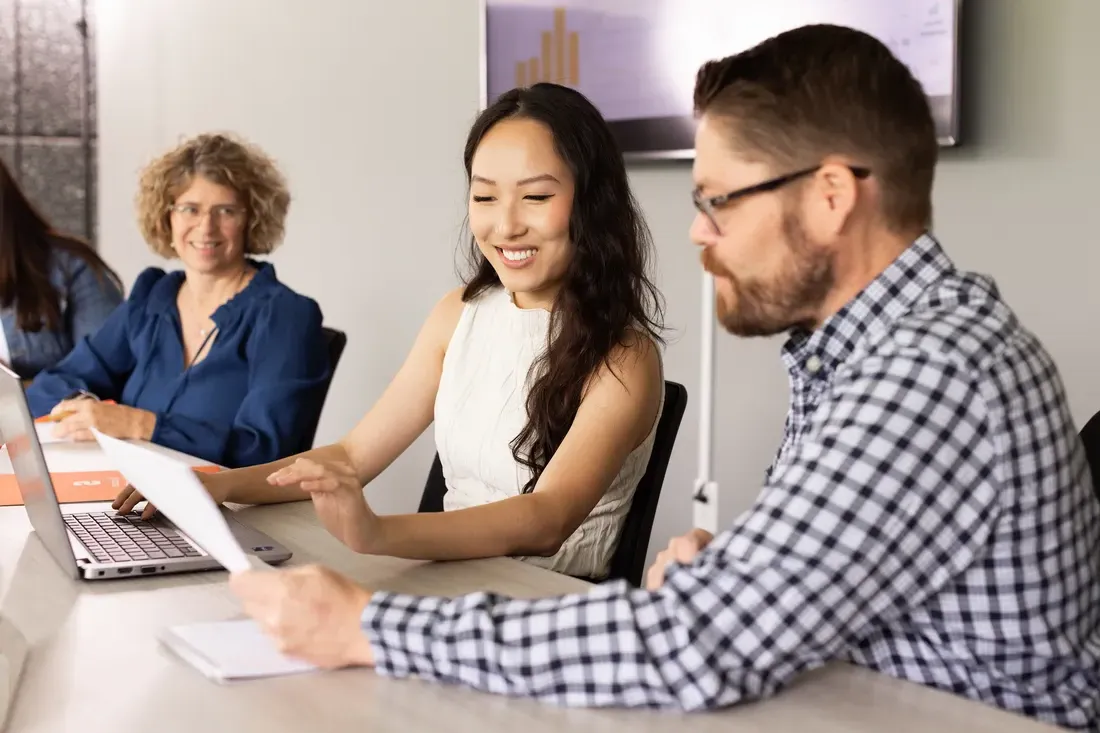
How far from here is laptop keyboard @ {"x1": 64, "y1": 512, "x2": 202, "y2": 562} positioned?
4.96 ft

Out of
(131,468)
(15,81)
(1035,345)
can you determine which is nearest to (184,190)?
(131,468)

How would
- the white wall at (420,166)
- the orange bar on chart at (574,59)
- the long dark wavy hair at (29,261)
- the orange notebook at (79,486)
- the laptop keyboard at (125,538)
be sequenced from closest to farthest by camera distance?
the laptop keyboard at (125,538) < the orange notebook at (79,486) < the white wall at (420,166) < the orange bar on chart at (574,59) < the long dark wavy hair at (29,261)

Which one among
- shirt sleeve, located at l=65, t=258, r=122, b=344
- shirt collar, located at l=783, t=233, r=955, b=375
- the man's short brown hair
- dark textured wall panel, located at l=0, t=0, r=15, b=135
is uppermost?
dark textured wall panel, located at l=0, t=0, r=15, b=135

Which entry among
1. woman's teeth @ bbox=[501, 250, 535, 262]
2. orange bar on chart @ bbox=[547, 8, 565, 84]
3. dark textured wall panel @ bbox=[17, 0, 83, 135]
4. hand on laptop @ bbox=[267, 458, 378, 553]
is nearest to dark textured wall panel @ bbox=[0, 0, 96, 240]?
dark textured wall panel @ bbox=[17, 0, 83, 135]

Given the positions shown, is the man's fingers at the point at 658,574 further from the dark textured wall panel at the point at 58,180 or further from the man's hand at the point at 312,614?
the dark textured wall panel at the point at 58,180

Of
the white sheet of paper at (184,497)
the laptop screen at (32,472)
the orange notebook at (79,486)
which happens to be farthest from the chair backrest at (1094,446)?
the orange notebook at (79,486)

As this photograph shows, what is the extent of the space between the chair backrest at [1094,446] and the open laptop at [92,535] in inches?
36.9

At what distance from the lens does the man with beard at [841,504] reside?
3.22 feet

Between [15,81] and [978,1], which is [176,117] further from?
[978,1]

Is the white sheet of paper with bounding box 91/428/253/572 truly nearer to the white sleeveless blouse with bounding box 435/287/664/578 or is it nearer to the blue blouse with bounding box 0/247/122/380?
the white sleeveless blouse with bounding box 435/287/664/578

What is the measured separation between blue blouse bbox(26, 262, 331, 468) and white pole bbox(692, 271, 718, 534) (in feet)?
2.93

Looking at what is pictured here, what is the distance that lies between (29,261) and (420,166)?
115cm

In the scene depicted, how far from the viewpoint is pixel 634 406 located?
1773 millimetres

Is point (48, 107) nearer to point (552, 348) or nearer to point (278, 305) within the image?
point (278, 305)
